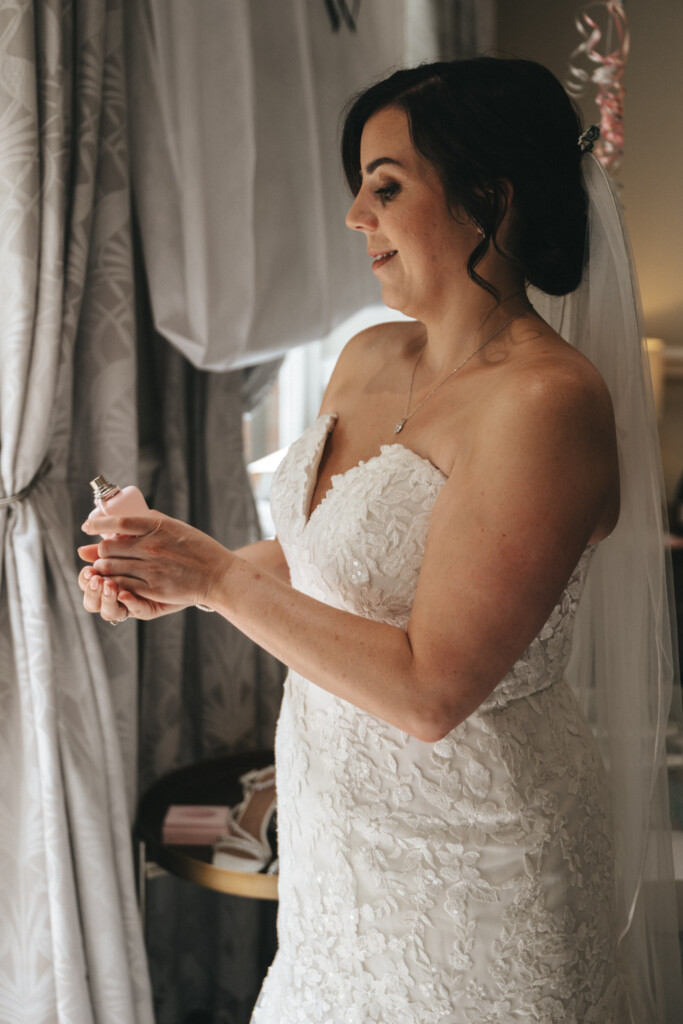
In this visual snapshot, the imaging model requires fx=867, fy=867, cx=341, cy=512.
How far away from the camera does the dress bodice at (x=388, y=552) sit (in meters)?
1.07

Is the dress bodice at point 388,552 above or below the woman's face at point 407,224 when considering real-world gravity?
below

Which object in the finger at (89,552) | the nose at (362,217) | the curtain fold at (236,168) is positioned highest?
the curtain fold at (236,168)

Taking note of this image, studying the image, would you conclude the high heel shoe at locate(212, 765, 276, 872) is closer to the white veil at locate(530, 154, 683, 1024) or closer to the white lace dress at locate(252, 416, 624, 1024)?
the white lace dress at locate(252, 416, 624, 1024)

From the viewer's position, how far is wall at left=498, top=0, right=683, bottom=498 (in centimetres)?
319

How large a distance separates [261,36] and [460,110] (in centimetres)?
100

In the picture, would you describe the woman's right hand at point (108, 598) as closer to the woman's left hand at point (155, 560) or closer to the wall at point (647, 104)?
the woman's left hand at point (155, 560)

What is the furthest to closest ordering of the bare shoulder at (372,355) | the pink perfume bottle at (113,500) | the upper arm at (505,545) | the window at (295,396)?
1. the window at (295,396)
2. the bare shoulder at (372,355)
3. the pink perfume bottle at (113,500)
4. the upper arm at (505,545)

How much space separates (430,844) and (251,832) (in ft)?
2.45

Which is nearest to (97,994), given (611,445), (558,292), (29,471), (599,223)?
(29,471)

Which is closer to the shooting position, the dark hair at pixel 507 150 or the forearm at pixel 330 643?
the forearm at pixel 330 643

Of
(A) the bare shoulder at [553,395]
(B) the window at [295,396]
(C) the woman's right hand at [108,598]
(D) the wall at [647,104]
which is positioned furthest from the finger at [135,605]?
(D) the wall at [647,104]

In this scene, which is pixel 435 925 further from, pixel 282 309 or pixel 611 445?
pixel 282 309

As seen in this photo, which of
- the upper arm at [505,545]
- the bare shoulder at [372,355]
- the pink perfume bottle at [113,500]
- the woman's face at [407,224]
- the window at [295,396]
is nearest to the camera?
the upper arm at [505,545]

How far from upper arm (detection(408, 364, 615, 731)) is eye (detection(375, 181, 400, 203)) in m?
0.36
